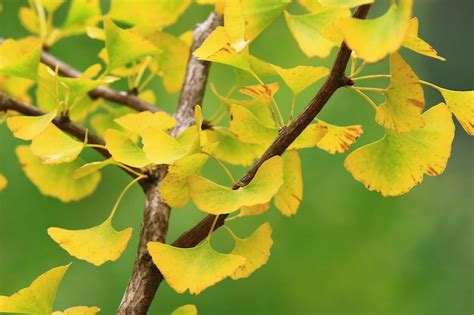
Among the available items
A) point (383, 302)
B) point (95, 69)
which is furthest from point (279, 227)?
point (95, 69)

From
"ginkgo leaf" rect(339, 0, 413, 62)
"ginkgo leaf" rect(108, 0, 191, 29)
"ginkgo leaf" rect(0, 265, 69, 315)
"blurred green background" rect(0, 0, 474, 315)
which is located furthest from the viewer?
"blurred green background" rect(0, 0, 474, 315)

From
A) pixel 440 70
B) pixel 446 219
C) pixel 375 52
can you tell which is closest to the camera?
pixel 375 52

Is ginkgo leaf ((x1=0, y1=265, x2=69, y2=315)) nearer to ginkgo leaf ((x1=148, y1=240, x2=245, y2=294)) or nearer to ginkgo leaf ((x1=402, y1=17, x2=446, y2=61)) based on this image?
ginkgo leaf ((x1=148, y1=240, x2=245, y2=294))

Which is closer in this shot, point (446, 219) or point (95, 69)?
point (95, 69)

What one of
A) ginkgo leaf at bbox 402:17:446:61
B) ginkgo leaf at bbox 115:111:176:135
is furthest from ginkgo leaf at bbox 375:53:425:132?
ginkgo leaf at bbox 115:111:176:135

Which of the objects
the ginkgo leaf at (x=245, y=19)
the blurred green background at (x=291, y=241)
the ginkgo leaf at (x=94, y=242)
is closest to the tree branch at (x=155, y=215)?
the ginkgo leaf at (x=94, y=242)

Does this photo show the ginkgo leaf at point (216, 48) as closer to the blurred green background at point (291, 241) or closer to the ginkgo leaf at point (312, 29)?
the ginkgo leaf at point (312, 29)

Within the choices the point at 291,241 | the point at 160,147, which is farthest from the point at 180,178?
the point at 291,241

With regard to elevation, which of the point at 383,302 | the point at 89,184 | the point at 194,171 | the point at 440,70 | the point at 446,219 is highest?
the point at 194,171

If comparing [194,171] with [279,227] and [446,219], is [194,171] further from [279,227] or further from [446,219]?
[446,219]
